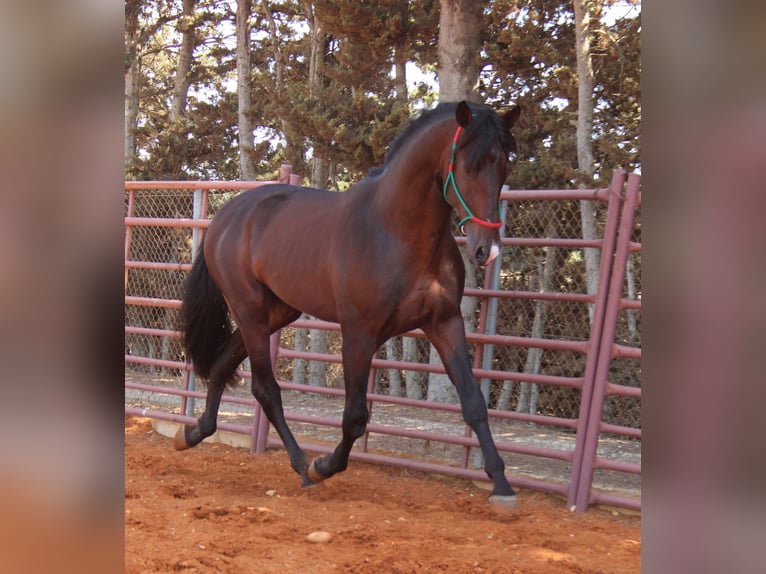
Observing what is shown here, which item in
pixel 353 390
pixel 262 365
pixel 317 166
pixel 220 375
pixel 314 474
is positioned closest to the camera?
pixel 353 390

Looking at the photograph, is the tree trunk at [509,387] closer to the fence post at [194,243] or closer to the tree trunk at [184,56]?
the fence post at [194,243]

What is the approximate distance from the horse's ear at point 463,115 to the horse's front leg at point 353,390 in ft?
4.21

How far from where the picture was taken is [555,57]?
29.1 ft

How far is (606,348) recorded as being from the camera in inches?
168

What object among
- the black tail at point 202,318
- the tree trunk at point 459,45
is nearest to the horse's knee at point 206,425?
the black tail at point 202,318

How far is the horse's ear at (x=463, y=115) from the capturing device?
11.7 ft

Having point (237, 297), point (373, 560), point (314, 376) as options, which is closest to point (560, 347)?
point (373, 560)

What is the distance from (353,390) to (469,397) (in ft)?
2.25

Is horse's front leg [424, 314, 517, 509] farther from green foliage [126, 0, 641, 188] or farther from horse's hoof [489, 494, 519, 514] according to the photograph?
green foliage [126, 0, 641, 188]

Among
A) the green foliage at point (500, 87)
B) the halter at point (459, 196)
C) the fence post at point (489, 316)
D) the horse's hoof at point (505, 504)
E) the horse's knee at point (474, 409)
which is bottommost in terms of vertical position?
the horse's hoof at point (505, 504)

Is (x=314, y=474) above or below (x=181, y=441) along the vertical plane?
above

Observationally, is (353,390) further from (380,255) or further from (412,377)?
(412,377)

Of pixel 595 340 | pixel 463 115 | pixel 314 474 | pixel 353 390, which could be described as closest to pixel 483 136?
pixel 463 115
